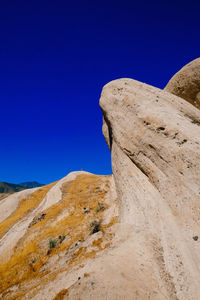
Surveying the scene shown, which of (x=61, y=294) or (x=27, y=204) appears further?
(x=27, y=204)

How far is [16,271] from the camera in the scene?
11883 millimetres

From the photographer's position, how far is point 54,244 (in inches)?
526

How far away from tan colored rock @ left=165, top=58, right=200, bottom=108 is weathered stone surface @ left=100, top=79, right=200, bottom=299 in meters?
3.89

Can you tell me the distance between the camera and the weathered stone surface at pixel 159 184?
7.32m

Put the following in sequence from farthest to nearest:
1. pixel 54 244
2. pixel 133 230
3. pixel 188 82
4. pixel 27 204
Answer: pixel 27 204, pixel 188 82, pixel 54 244, pixel 133 230

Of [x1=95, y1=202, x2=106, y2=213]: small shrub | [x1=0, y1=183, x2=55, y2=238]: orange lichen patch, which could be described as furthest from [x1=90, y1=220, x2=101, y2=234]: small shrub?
[x1=0, y1=183, x2=55, y2=238]: orange lichen patch

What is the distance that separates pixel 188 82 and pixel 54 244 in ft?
61.3

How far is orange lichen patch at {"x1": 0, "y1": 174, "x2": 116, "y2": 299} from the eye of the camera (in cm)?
1022

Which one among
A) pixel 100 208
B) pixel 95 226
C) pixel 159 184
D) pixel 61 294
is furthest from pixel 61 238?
pixel 159 184

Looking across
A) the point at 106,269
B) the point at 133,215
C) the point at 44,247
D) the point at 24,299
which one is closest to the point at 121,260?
the point at 106,269

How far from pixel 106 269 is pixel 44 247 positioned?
26.2ft

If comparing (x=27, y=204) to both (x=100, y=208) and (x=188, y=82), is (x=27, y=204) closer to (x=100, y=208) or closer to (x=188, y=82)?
(x=100, y=208)

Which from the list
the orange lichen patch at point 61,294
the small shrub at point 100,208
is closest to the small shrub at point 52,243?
the small shrub at point 100,208

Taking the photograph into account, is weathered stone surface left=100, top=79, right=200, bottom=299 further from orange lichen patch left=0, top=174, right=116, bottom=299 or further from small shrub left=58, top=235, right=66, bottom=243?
small shrub left=58, top=235, right=66, bottom=243
